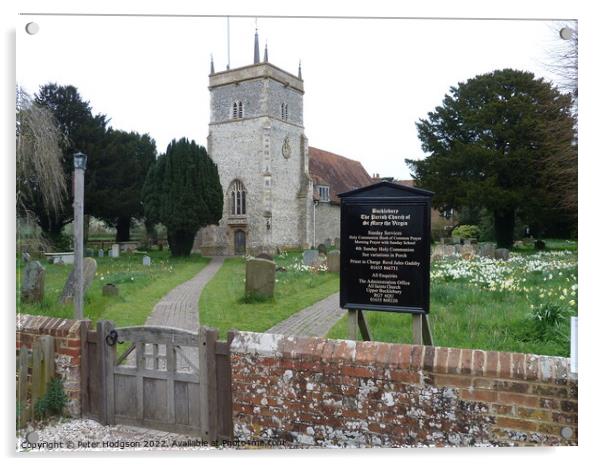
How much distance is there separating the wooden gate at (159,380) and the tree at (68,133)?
40.5 inches

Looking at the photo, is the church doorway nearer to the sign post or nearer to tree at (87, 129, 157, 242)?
tree at (87, 129, 157, 242)

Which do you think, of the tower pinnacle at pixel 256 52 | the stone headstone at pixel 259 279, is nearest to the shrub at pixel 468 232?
the stone headstone at pixel 259 279

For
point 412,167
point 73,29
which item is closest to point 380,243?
point 412,167

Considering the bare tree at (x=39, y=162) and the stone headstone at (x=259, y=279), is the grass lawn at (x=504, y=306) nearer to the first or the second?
the stone headstone at (x=259, y=279)

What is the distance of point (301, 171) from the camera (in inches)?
178

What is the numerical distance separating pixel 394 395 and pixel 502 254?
214 cm

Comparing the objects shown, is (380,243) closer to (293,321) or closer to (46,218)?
(293,321)

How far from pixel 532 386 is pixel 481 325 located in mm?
1067

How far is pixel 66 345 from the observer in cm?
333

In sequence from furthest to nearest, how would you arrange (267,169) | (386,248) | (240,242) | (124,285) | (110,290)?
(267,169), (240,242), (124,285), (110,290), (386,248)

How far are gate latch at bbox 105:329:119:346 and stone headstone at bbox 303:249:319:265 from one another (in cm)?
189

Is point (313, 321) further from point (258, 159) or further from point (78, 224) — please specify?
point (78, 224)

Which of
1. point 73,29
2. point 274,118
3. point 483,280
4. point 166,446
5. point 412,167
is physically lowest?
point 166,446

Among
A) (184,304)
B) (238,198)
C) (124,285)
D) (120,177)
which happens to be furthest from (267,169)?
(124,285)
